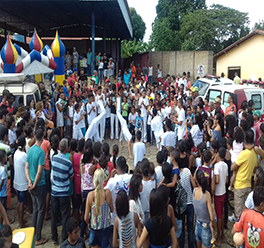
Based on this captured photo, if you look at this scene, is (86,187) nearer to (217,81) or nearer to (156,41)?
(217,81)

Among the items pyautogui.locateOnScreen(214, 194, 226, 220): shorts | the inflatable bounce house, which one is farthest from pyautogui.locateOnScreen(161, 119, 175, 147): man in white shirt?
the inflatable bounce house

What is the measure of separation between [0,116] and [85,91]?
5077 mm

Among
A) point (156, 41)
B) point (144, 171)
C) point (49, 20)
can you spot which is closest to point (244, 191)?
point (144, 171)

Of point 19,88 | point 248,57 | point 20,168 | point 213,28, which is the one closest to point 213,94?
point 19,88

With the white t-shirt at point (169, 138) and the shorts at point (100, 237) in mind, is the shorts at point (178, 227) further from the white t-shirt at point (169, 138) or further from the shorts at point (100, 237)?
the white t-shirt at point (169, 138)

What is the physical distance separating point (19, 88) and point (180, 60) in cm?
1994

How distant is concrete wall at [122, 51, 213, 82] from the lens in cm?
2495

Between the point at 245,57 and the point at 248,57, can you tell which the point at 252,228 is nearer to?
the point at 248,57

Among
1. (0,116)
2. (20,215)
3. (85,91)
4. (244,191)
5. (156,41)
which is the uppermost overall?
(156,41)

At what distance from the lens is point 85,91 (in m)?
11.3

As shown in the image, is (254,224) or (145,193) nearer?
(254,224)

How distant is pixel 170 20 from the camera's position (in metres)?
36.5

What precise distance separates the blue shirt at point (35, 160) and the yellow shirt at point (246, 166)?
3.40m

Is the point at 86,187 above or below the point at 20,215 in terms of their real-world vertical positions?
above
